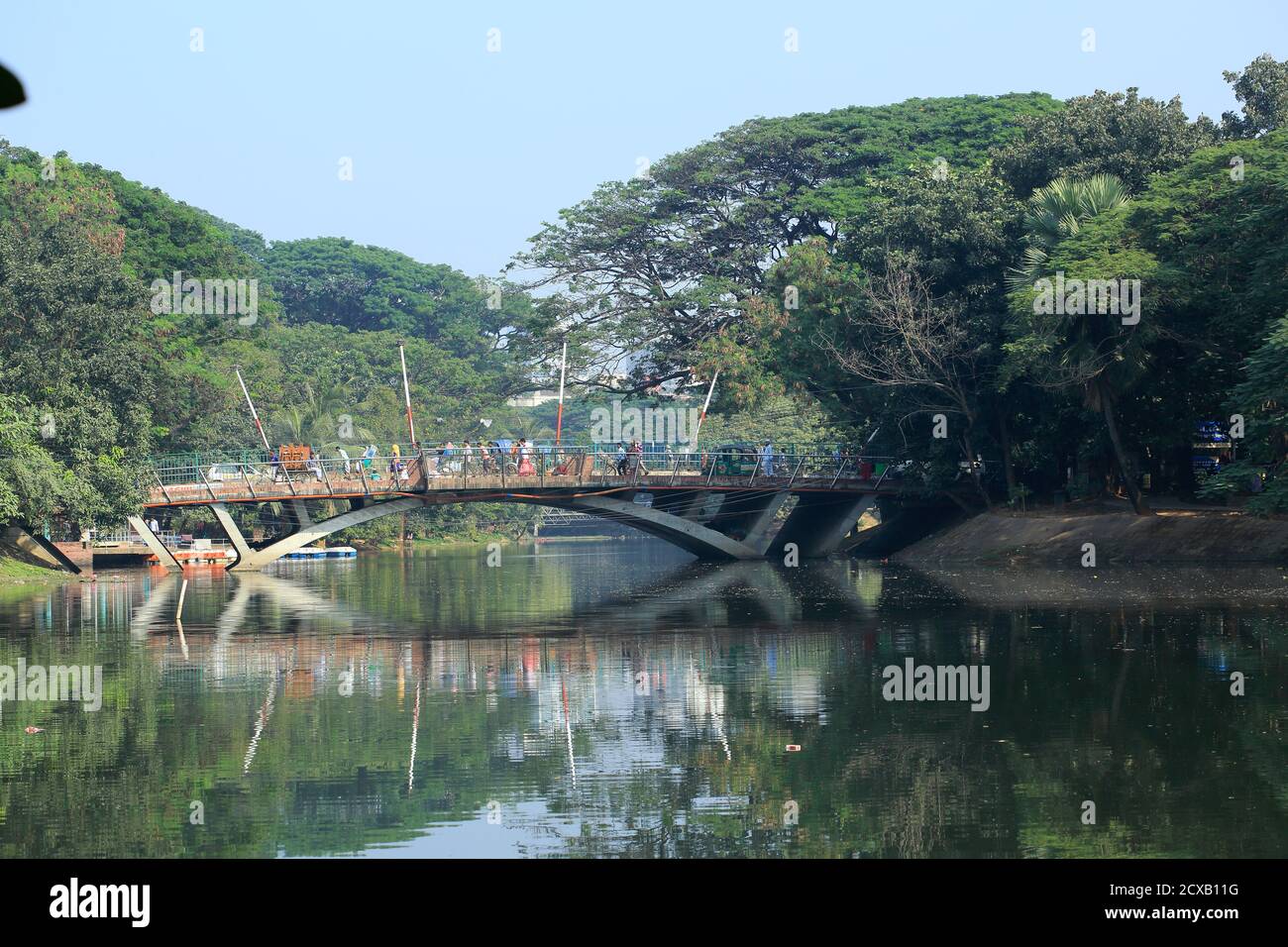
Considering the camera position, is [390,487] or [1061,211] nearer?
[1061,211]

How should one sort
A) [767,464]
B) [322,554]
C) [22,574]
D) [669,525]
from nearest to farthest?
[22,574], [669,525], [767,464], [322,554]

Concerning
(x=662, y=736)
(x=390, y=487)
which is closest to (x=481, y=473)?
(x=390, y=487)

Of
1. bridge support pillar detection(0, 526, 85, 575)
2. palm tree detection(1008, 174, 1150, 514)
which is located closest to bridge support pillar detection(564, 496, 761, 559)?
palm tree detection(1008, 174, 1150, 514)

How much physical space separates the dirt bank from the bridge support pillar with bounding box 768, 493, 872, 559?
627cm

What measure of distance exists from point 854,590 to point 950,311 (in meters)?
14.7

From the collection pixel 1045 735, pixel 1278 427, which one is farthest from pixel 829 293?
pixel 1045 735

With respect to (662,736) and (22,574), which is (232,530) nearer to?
(22,574)

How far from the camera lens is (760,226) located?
3189 inches

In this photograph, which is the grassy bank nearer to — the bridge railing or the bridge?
the bridge

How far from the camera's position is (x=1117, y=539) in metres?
54.5

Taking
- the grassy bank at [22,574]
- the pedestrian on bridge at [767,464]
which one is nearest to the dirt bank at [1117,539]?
the pedestrian on bridge at [767,464]

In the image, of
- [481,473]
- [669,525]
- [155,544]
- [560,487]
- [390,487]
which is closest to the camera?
[390,487]

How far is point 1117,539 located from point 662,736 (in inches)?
1478
